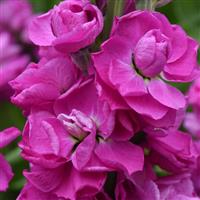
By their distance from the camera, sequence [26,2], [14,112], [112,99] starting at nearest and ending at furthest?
[112,99], [14,112], [26,2]

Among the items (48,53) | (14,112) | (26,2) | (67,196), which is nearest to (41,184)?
(67,196)

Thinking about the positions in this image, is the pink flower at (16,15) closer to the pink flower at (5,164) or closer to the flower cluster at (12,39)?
the flower cluster at (12,39)

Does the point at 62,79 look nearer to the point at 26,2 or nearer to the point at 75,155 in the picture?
the point at 75,155

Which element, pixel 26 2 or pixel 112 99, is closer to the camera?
pixel 112 99

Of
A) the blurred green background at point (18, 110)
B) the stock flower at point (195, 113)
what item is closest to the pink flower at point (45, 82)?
the stock flower at point (195, 113)

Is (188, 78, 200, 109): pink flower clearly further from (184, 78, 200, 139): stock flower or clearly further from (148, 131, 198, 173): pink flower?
(148, 131, 198, 173): pink flower

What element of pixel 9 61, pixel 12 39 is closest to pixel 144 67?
pixel 9 61

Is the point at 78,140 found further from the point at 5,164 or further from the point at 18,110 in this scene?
the point at 18,110
